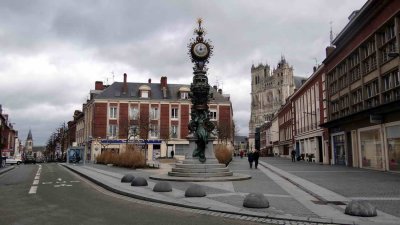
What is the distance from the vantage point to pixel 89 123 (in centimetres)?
6994

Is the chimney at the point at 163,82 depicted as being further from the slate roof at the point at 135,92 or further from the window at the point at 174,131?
the window at the point at 174,131

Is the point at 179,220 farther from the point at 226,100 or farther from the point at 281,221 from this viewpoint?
the point at 226,100

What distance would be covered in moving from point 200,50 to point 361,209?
636 inches

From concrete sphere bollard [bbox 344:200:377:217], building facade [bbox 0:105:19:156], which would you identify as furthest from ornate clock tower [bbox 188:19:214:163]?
building facade [bbox 0:105:19:156]

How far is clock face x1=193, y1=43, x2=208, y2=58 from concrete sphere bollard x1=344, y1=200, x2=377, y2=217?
15.6m

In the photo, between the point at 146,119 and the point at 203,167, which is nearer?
the point at 203,167

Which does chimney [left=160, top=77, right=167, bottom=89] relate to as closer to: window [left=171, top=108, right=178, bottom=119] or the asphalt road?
window [left=171, top=108, right=178, bottom=119]

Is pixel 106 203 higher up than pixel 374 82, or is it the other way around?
pixel 374 82

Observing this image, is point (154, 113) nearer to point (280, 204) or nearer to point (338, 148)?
point (338, 148)

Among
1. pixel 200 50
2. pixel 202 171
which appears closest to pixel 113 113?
pixel 200 50

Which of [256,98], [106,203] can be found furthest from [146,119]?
[256,98]

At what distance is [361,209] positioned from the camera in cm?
964

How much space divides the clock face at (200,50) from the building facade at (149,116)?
37.2 meters

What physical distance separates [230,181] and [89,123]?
5444 centimetres
